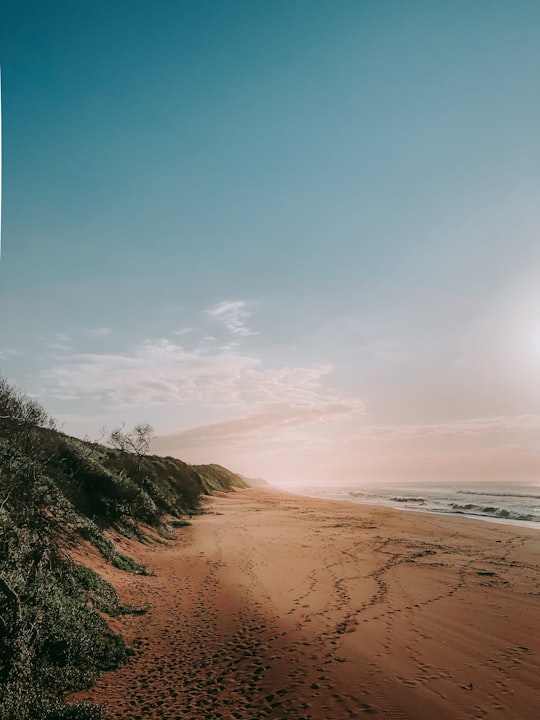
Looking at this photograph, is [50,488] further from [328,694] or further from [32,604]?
[328,694]

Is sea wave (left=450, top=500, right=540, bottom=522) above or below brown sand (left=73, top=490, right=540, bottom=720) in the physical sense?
below

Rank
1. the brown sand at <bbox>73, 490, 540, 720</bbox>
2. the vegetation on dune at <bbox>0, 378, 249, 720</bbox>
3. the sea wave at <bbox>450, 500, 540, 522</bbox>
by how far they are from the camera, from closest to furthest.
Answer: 1. the vegetation on dune at <bbox>0, 378, 249, 720</bbox>
2. the brown sand at <bbox>73, 490, 540, 720</bbox>
3. the sea wave at <bbox>450, 500, 540, 522</bbox>

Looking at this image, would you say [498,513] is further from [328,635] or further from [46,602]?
[46,602]

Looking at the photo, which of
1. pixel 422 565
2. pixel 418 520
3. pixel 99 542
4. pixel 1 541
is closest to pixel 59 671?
A: pixel 1 541

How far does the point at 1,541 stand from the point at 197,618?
19.3 feet

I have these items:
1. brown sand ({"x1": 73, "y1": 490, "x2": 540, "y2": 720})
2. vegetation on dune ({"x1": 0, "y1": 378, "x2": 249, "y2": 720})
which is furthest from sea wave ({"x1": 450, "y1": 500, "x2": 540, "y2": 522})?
vegetation on dune ({"x1": 0, "y1": 378, "x2": 249, "y2": 720})

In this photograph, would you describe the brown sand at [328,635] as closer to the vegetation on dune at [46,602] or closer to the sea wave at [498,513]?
the vegetation on dune at [46,602]

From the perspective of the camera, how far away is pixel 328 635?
10289mm

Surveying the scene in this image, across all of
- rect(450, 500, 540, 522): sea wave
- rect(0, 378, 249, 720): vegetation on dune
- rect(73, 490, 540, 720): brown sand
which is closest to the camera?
rect(0, 378, 249, 720): vegetation on dune

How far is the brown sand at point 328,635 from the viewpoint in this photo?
7426 millimetres

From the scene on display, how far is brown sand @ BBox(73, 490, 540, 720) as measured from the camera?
7426mm

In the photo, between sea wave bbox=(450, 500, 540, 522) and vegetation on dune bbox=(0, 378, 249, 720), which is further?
sea wave bbox=(450, 500, 540, 522)

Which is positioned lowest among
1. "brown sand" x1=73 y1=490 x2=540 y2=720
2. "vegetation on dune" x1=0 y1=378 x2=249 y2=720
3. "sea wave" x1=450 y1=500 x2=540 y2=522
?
"sea wave" x1=450 y1=500 x2=540 y2=522

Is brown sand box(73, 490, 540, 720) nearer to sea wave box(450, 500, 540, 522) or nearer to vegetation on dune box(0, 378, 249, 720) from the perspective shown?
vegetation on dune box(0, 378, 249, 720)
